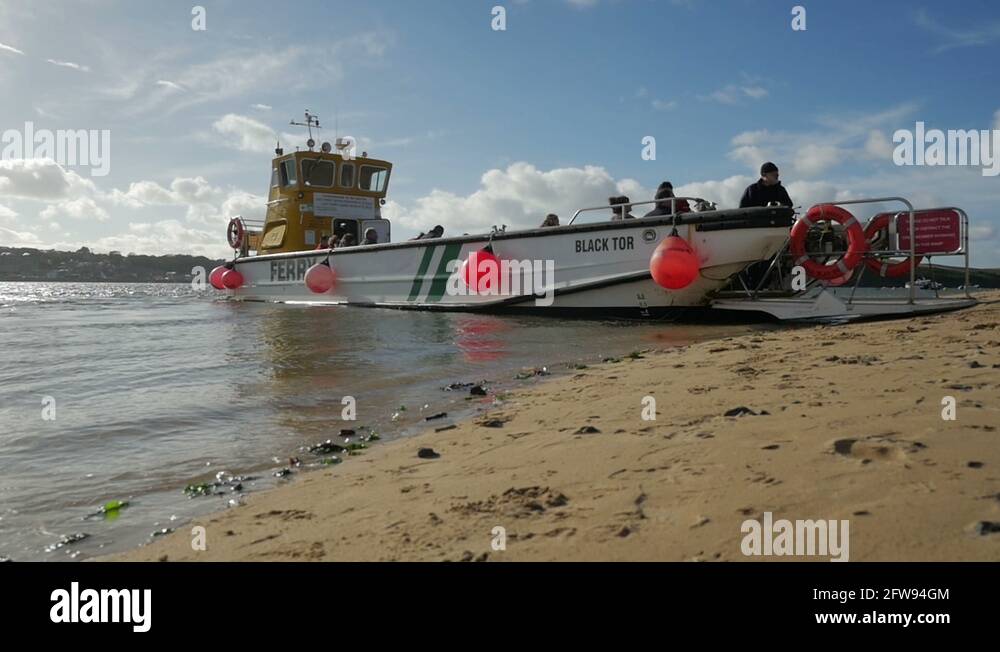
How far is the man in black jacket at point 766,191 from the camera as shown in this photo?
8.30 meters

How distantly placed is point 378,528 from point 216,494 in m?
1.00

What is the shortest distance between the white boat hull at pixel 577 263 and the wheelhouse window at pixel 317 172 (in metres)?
3.23

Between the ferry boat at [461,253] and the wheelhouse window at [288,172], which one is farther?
the wheelhouse window at [288,172]

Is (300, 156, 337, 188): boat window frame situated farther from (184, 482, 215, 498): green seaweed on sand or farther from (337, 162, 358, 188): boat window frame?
(184, 482, 215, 498): green seaweed on sand

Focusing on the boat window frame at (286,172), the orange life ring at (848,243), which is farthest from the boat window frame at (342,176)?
the orange life ring at (848,243)

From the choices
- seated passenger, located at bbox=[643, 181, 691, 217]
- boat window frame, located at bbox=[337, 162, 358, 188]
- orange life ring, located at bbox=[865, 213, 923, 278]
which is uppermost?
boat window frame, located at bbox=[337, 162, 358, 188]

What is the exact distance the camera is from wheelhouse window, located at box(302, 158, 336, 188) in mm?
15961

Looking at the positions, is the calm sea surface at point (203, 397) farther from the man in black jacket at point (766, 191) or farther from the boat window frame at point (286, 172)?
the boat window frame at point (286, 172)

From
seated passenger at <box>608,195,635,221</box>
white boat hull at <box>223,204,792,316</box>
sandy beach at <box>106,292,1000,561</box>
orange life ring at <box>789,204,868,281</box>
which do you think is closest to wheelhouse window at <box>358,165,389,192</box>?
white boat hull at <box>223,204,792,316</box>

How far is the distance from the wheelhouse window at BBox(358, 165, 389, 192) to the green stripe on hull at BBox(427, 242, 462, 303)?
20.1ft

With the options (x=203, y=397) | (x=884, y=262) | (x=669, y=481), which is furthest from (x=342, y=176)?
(x=669, y=481)

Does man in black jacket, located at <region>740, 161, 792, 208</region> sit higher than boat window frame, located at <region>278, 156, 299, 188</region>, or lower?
lower

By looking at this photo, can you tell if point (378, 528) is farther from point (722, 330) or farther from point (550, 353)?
point (722, 330)

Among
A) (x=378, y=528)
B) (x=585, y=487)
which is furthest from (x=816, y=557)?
(x=378, y=528)
